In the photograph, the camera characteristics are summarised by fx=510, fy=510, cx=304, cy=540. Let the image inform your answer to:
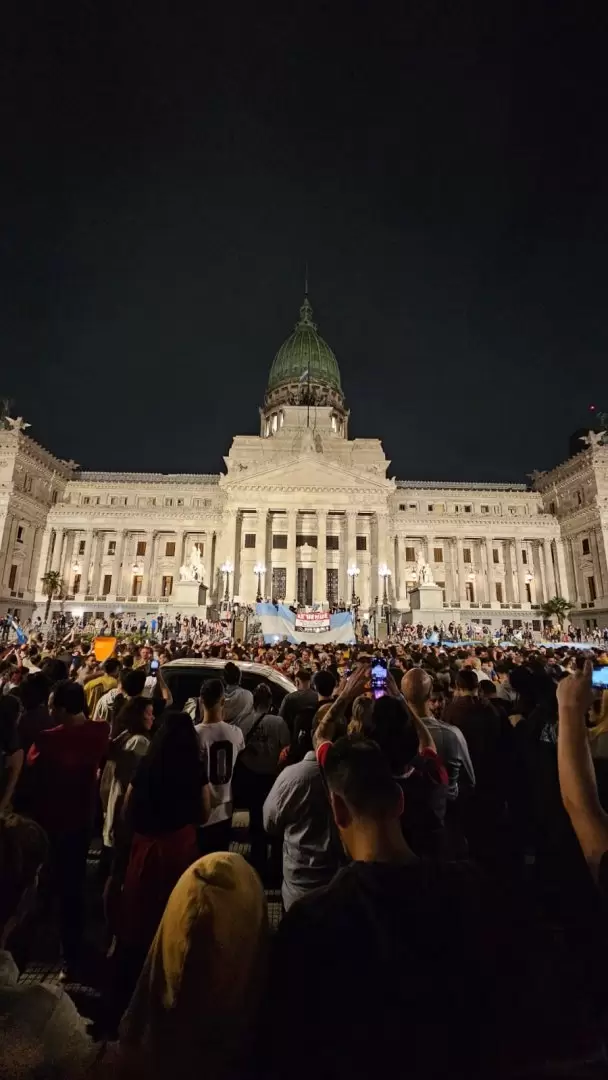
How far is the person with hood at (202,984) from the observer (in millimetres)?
1230

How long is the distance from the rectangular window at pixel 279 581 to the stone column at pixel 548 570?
98.3 feet

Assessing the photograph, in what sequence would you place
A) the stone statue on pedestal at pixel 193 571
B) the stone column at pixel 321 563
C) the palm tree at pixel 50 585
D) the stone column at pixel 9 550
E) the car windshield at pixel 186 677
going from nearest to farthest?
the car windshield at pixel 186 677
the stone statue on pedestal at pixel 193 571
the palm tree at pixel 50 585
the stone column at pixel 321 563
the stone column at pixel 9 550

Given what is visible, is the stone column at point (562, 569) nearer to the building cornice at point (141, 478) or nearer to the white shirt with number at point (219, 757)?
the building cornice at point (141, 478)

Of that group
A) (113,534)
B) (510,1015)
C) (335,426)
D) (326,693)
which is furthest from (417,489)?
(510,1015)

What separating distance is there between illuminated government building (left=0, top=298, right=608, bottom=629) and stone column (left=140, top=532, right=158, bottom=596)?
16 cm

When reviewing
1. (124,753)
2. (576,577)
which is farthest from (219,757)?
(576,577)

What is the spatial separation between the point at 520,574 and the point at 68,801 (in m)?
61.1

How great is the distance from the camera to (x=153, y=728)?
535 centimetres

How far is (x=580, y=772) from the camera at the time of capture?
7.46 feet

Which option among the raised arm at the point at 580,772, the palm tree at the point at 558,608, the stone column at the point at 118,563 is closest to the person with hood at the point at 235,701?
the raised arm at the point at 580,772

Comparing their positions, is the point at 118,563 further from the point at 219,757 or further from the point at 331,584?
the point at 219,757

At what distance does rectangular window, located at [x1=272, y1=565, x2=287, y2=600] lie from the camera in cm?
5181

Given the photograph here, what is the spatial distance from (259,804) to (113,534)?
57808 mm

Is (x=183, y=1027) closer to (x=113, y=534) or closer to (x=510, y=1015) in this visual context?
(x=510, y=1015)
